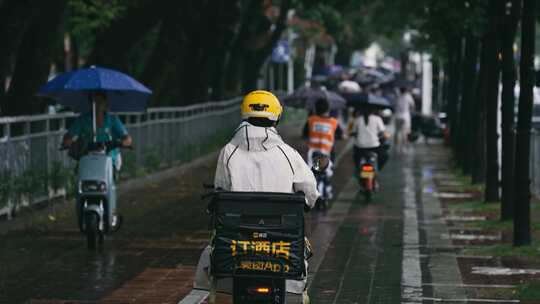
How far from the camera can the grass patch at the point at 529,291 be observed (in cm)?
1262

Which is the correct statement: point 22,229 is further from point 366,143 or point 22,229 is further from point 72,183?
point 366,143

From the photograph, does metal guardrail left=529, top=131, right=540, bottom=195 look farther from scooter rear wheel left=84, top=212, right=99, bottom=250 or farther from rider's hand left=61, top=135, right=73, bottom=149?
scooter rear wheel left=84, top=212, right=99, bottom=250

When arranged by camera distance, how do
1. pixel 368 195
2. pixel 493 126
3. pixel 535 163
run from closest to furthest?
1. pixel 493 126
2. pixel 368 195
3. pixel 535 163

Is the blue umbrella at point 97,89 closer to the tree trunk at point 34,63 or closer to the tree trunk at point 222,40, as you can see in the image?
the tree trunk at point 34,63

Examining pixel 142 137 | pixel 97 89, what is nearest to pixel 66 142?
pixel 97 89

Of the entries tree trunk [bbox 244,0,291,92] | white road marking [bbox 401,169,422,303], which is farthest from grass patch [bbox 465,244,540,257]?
tree trunk [bbox 244,0,291,92]

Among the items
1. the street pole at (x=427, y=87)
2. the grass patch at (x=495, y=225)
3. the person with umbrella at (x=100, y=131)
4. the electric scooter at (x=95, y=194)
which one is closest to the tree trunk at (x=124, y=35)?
the grass patch at (x=495, y=225)

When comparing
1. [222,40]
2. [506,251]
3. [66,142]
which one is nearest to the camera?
[506,251]

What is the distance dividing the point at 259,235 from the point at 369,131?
16.1 meters

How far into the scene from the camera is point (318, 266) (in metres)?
15.0

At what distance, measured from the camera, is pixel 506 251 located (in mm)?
16234

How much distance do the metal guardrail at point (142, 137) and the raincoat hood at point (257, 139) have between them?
9135mm

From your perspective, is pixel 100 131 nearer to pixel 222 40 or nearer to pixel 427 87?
pixel 222 40

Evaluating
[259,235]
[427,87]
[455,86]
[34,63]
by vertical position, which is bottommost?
[259,235]
